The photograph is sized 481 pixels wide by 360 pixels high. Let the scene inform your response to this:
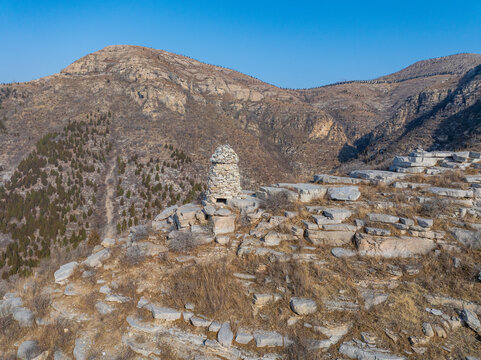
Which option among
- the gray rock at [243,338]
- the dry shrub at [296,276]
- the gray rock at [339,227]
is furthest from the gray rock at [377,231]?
the gray rock at [243,338]

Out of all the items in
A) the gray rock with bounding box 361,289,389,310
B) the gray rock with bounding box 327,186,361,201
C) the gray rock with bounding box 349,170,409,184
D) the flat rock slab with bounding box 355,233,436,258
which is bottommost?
the gray rock with bounding box 361,289,389,310

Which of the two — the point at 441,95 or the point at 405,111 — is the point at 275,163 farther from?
the point at 441,95

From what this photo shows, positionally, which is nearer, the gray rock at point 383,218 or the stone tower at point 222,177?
the gray rock at point 383,218

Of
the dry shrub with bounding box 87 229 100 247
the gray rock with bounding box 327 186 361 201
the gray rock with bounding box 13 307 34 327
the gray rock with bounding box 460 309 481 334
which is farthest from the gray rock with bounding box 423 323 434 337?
the dry shrub with bounding box 87 229 100 247

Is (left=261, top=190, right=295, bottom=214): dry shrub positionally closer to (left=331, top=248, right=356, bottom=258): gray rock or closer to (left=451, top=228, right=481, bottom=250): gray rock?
(left=331, top=248, right=356, bottom=258): gray rock

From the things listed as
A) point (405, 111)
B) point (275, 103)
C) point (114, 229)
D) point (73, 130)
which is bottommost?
point (114, 229)

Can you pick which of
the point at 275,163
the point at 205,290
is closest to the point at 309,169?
the point at 275,163

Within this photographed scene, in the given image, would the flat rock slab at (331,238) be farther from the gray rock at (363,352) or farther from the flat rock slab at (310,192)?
the gray rock at (363,352)
